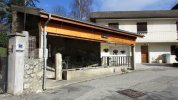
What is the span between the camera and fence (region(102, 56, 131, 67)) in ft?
69.8

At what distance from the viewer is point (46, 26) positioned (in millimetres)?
12945

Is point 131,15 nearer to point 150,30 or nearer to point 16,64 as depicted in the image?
point 150,30

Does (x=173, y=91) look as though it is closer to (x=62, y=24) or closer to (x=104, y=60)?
(x=62, y=24)

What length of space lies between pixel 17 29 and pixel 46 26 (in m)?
2.87

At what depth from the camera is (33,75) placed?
449 inches

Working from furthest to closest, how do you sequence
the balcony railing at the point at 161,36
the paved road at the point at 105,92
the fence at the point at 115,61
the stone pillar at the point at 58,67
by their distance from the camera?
the balcony railing at the point at 161,36 < the fence at the point at 115,61 < the stone pillar at the point at 58,67 < the paved road at the point at 105,92

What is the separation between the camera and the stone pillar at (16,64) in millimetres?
10695

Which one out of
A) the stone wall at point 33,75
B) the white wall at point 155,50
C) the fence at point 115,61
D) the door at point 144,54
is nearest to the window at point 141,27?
the white wall at point 155,50

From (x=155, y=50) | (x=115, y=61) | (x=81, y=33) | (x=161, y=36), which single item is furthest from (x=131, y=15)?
(x=81, y=33)

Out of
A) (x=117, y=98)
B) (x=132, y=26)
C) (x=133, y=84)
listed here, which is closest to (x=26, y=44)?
(x=117, y=98)

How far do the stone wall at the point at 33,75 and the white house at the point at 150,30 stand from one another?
22.5 meters

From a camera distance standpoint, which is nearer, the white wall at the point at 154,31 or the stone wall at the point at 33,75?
the stone wall at the point at 33,75

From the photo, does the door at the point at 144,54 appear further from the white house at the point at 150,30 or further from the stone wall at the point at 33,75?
the stone wall at the point at 33,75

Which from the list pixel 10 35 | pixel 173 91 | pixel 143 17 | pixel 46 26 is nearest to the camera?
pixel 10 35
